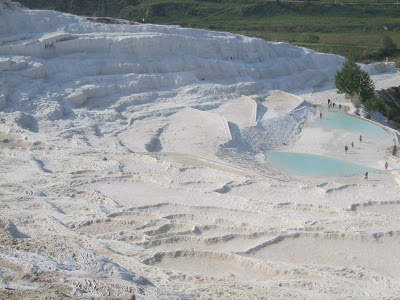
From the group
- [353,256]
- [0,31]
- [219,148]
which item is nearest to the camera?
[353,256]

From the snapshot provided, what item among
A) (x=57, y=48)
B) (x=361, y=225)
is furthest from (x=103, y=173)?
(x=57, y=48)

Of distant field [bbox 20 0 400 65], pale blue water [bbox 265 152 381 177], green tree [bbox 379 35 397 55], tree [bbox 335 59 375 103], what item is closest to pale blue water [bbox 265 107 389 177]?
pale blue water [bbox 265 152 381 177]

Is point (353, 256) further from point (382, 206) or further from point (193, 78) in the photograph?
point (193, 78)

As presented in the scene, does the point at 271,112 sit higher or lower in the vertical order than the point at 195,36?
lower

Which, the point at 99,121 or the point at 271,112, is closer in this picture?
the point at 99,121

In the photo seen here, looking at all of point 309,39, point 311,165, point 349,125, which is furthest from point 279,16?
point 311,165

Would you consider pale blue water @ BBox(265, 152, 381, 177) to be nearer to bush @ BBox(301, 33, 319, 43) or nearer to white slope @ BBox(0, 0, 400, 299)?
white slope @ BBox(0, 0, 400, 299)
